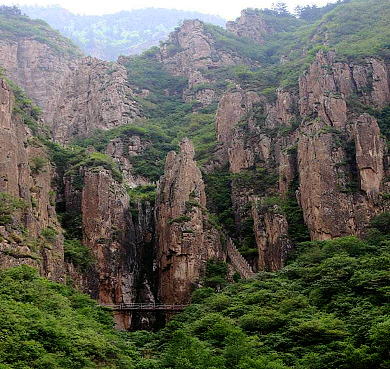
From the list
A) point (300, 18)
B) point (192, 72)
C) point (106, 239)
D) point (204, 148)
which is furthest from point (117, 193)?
point (300, 18)

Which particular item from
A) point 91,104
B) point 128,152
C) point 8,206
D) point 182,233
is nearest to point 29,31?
point 91,104

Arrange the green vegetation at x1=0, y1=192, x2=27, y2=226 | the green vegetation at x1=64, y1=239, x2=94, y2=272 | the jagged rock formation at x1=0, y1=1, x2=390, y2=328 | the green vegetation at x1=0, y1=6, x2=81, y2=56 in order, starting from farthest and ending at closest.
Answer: the green vegetation at x1=0, y1=6, x2=81, y2=56 → the jagged rock formation at x1=0, y1=1, x2=390, y2=328 → the green vegetation at x1=64, y1=239, x2=94, y2=272 → the green vegetation at x1=0, y1=192, x2=27, y2=226

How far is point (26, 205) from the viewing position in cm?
5028

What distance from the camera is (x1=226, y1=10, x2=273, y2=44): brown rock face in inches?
5025

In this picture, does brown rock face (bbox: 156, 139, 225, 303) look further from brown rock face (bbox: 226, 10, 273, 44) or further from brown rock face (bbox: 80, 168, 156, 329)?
brown rock face (bbox: 226, 10, 273, 44)

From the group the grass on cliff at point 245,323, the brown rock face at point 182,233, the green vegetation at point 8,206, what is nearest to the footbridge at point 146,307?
the brown rock face at point 182,233

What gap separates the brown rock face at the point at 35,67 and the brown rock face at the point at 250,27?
3107 centimetres

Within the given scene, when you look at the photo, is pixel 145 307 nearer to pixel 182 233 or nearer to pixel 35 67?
pixel 182 233

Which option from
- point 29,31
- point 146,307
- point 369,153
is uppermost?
point 29,31

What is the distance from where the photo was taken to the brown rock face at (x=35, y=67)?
385 feet

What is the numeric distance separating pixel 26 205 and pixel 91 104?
4295cm

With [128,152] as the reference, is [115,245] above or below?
below

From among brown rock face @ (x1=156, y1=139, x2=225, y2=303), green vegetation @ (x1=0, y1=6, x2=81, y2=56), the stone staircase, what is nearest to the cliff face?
the stone staircase

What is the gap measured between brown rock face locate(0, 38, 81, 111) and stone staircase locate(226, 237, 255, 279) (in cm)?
5970
